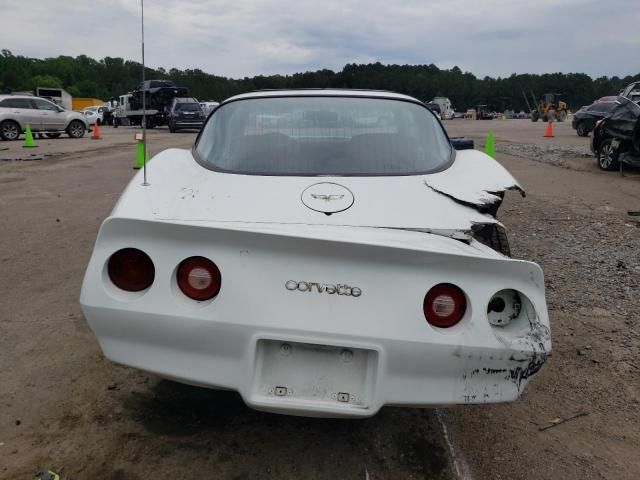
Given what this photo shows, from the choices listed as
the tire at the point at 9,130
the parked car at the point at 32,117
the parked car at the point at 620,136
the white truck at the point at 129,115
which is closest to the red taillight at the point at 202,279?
the parked car at the point at 620,136

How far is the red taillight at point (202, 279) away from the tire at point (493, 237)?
117cm

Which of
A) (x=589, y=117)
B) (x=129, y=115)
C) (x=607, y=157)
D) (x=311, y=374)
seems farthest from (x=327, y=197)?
(x=129, y=115)

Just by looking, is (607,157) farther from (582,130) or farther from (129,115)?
(129,115)

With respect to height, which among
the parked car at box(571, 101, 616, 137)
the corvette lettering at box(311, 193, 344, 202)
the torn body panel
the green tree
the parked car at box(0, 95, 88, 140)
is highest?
the green tree

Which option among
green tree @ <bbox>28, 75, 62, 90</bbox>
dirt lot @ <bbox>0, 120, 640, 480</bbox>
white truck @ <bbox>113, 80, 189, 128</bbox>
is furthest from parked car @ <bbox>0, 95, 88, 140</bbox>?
green tree @ <bbox>28, 75, 62, 90</bbox>

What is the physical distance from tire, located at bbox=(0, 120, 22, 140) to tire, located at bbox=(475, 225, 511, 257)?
836 inches

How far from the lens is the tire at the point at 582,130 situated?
76.4 feet

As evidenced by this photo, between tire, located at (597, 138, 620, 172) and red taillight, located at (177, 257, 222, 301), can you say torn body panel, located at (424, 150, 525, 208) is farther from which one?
tire, located at (597, 138, 620, 172)

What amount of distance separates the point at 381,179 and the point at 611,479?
1677mm

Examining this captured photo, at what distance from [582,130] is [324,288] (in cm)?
2489

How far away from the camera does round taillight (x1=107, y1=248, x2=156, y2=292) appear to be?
2.12 metres

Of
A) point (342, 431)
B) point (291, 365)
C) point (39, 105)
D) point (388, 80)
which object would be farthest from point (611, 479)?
point (388, 80)

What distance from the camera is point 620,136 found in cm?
1113

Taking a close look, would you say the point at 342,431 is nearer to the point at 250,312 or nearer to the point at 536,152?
the point at 250,312
